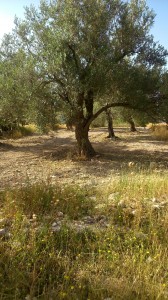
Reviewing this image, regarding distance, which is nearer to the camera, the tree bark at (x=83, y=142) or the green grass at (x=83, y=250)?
the green grass at (x=83, y=250)

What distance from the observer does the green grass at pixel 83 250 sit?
3.40m

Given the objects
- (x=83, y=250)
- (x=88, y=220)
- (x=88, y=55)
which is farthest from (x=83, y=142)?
(x=83, y=250)

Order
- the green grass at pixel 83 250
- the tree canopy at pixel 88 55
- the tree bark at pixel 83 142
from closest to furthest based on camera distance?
1. the green grass at pixel 83 250
2. the tree canopy at pixel 88 55
3. the tree bark at pixel 83 142

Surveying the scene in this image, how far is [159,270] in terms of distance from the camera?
365 cm

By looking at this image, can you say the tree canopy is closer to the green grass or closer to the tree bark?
the tree bark

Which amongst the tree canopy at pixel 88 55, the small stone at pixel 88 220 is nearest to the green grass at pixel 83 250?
the small stone at pixel 88 220

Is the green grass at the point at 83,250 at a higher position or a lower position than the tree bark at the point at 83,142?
lower

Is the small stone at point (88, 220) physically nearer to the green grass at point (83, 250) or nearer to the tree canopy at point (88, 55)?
the green grass at point (83, 250)

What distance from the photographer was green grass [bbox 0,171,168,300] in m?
3.40

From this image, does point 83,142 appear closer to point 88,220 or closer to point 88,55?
point 88,55

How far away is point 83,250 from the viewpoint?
13.8 feet

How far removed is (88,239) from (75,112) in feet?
30.4

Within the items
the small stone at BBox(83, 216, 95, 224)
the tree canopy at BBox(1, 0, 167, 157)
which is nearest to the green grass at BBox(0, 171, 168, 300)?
the small stone at BBox(83, 216, 95, 224)

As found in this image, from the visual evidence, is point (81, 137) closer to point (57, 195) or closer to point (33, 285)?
point (57, 195)
